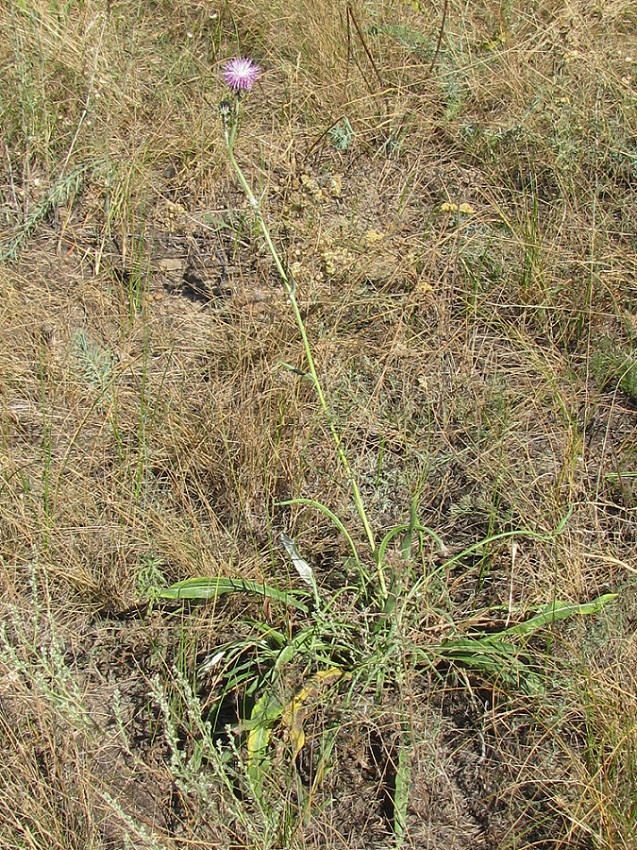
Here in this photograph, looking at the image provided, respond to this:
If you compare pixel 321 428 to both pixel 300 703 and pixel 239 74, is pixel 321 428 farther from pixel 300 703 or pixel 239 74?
pixel 239 74

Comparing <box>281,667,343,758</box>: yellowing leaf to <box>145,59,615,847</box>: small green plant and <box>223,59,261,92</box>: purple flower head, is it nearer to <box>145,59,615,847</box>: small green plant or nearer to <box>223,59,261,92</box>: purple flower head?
<box>145,59,615,847</box>: small green plant

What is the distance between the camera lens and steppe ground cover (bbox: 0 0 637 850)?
155 cm

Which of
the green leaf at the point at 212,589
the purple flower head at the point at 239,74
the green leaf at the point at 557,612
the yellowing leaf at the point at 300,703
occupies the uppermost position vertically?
the purple flower head at the point at 239,74

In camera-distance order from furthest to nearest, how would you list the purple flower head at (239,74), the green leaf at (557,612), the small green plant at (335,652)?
the purple flower head at (239,74), the green leaf at (557,612), the small green plant at (335,652)

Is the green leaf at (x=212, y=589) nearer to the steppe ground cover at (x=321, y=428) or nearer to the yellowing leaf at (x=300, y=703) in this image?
the steppe ground cover at (x=321, y=428)

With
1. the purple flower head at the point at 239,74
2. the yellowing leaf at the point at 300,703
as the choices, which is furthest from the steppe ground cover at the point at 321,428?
the purple flower head at the point at 239,74

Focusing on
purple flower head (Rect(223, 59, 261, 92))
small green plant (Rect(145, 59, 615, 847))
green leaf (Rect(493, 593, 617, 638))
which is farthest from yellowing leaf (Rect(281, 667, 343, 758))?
purple flower head (Rect(223, 59, 261, 92))

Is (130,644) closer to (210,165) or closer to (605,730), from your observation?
(605,730)

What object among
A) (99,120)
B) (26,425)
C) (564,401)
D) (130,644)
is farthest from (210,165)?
(130,644)

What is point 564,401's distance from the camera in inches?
84.0

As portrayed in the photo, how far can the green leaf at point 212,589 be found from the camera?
172 centimetres

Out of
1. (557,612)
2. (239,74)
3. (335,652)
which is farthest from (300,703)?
(239,74)

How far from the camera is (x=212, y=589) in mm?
1750

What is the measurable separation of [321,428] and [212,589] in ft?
1.74
